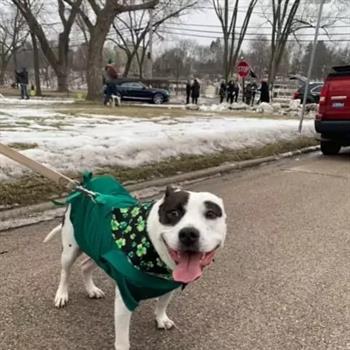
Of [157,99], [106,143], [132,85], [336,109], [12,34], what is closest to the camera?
[106,143]

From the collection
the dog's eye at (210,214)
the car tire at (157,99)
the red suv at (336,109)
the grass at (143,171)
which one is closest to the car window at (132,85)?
the car tire at (157,99)

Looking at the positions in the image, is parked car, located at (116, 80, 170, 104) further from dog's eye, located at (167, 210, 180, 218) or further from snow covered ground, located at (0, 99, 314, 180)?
dog's eye, located at (167, 210, 180, 218)

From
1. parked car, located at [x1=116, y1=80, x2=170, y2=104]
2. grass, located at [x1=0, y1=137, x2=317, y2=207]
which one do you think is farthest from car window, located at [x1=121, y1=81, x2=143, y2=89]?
grass, located at [x1=0, y1=137, x2=317, y2=207]

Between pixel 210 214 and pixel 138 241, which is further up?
pixel 210 214

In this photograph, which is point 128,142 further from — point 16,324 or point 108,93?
point 108,93

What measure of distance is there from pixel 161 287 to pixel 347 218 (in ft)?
13.1

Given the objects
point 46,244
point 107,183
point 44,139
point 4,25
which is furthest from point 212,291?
point 4,25

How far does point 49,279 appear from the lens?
154 inches

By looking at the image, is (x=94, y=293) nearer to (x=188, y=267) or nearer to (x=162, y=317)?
(x=162, y=317)

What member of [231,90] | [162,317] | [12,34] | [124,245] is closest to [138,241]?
[124,245]

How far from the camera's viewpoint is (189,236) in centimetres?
228

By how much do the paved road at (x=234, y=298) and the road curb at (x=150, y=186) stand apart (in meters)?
0.28

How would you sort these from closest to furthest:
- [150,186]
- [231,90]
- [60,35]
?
[150,186] < [231,90] < [60,35]

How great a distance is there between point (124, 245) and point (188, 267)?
0.41 m
